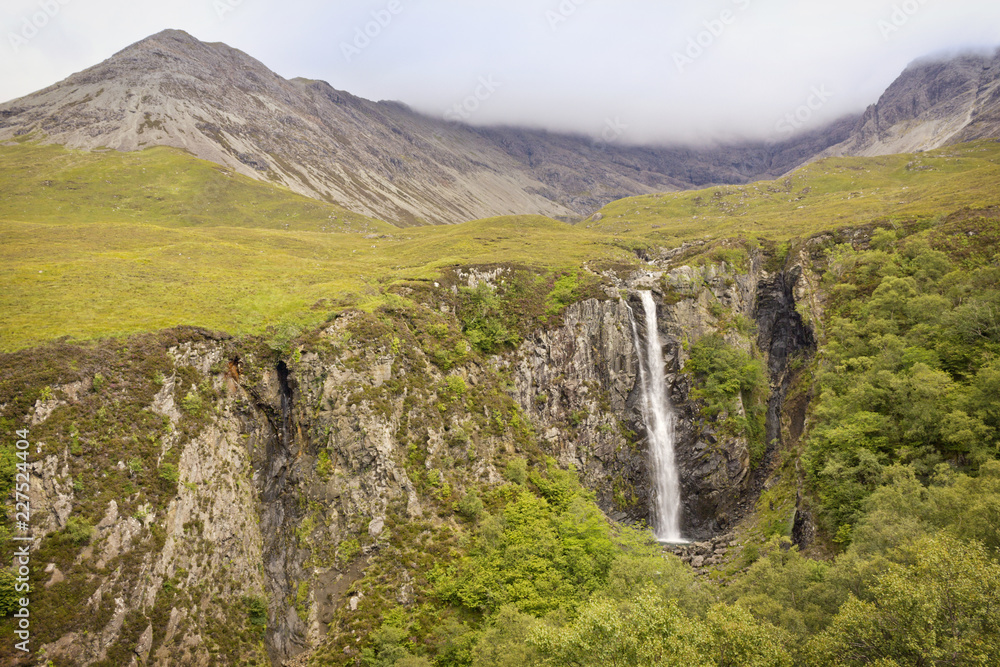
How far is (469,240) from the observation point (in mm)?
87625

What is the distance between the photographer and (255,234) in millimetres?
90625

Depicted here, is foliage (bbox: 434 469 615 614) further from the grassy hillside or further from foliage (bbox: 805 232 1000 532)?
foliage (bbox: 805 232 1000 532)

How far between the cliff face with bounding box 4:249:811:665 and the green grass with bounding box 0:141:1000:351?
19.2 feet

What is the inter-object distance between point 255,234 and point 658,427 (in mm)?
79448

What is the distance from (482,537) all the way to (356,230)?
386 ft

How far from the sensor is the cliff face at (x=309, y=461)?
91.1 feet

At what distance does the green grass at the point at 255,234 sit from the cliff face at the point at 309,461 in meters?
5.86

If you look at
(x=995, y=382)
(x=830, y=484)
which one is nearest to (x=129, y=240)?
A: (x=830, y=484)

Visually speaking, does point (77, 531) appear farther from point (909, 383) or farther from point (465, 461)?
point (909, 383)

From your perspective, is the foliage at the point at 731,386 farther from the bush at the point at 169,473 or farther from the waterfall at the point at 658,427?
the bush at the point at 169,473

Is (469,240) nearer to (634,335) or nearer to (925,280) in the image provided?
(634,335)

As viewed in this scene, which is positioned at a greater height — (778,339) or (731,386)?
(778,339)

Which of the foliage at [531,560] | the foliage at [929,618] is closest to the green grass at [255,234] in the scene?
the foliage at [531,560]

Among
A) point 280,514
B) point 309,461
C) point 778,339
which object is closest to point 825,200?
point 778,339
